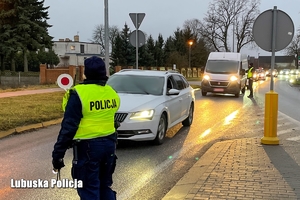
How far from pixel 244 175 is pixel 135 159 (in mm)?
2269

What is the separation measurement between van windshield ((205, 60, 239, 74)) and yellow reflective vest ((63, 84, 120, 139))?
19.7 m

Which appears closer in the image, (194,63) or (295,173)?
(295,173)

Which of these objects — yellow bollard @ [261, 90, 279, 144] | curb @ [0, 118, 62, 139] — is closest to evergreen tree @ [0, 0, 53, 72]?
curb @ [0, 118, 62, 139]

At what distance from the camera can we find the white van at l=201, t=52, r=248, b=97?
22.0 metres

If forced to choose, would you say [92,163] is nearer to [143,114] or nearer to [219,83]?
[143,114]

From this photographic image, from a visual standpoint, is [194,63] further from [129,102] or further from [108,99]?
→ [108,99]

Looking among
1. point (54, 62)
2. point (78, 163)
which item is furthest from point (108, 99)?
point (54, 62)

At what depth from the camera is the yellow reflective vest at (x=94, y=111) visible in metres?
3.51

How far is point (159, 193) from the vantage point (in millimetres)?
5340

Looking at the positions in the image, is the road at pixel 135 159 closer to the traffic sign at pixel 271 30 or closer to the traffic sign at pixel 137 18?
the traffic sign at pixel 271 30

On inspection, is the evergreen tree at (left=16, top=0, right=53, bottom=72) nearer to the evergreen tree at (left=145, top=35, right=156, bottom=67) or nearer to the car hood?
the evergreen tree at (left=145, top=35, right=156, bottom=67)

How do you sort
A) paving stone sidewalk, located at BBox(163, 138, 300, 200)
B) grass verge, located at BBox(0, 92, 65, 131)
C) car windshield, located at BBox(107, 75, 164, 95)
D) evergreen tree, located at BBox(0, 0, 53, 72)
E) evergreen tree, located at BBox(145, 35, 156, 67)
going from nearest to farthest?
paving stone sidewalk, located at BBox(163, 138, 300, 200) < car windshield, located at BBox(107, 75, 164, 95) < grass verge, located at BBox(0, 92, 65, 131) < evergreen tree, located at BBox(0, 0, 53, 72) < evergreen tree, located at BBox(145, 35, 156, 67)

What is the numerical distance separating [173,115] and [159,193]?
4.28 meters

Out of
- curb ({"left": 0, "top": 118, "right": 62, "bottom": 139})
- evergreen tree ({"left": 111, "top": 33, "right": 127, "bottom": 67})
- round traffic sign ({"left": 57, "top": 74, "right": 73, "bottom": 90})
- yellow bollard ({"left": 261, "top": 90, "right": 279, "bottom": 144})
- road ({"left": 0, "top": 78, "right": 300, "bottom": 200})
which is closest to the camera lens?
road ({"left": 0, "top": 78, "right": 300, "bottom": 200})
